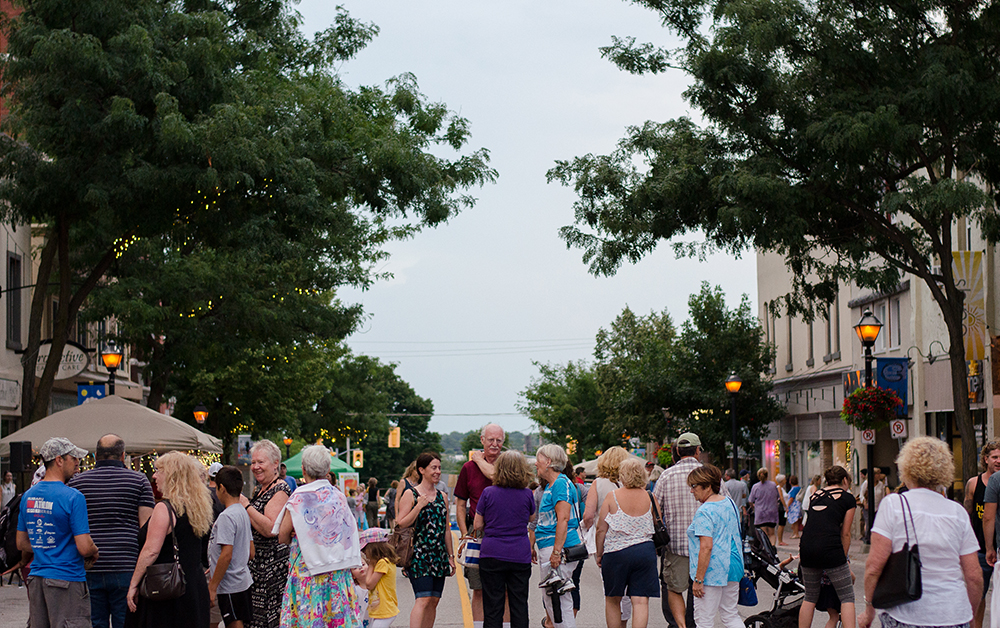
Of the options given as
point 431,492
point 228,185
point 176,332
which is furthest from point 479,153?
point 431,492

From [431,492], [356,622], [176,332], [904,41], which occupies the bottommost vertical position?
[356,622]

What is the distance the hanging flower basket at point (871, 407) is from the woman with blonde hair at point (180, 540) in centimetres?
1858

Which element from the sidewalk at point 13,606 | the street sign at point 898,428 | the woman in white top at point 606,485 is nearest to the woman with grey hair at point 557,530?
the woman in white top at point 606,485

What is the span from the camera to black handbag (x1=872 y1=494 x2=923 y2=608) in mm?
6973

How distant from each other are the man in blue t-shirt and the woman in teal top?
493cm

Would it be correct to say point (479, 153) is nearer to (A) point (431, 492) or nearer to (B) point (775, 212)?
(B) point (775, 212)

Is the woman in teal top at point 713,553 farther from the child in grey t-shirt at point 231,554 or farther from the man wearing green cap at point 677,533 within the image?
the child in grey t-shirt at point 231,554

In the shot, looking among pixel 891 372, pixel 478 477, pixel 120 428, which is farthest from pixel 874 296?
pixel 478 477

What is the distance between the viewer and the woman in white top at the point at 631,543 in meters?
11.1

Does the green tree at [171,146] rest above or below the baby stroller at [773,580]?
above

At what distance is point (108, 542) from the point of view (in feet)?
32.3

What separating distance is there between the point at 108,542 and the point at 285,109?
12993 millimetres

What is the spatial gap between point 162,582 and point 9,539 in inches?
126

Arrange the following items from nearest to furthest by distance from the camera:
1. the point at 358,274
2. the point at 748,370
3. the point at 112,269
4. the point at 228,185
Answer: the point at 228,185
the point at 112,269
the point at 358,274
the point at 748,370
